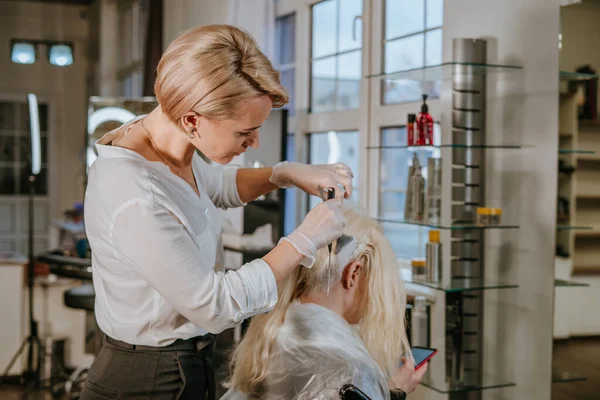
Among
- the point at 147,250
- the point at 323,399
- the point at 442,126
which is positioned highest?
the point at 442,126

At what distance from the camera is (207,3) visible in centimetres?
463

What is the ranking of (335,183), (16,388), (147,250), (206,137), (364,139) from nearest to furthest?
(147,250) < (206,137) < (335,183) < (364,139) < (16,388)

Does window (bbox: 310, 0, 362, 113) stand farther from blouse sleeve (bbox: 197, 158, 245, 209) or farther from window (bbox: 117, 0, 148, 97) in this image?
window (bbox: 117, 0, 148, 97)

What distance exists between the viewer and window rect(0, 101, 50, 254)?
8.12 metres

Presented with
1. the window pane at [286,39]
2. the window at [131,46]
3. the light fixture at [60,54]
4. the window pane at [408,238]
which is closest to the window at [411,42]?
the window pane at [408,238]

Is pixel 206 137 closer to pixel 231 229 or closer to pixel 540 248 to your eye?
pixel 540 248

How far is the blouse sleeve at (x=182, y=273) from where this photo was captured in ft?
4.15

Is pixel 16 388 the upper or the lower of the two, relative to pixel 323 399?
lower

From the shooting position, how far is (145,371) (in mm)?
1459

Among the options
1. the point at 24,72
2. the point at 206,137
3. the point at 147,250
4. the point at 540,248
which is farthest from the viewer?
the point at 24,72

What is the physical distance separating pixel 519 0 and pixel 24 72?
690cm

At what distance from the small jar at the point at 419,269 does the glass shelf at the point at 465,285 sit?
0.05 feet

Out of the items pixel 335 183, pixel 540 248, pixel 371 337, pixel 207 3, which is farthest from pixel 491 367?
pixel 207 3

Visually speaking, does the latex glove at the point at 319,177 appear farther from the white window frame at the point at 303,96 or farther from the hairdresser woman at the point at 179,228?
the white window frame at the point at 303,96
